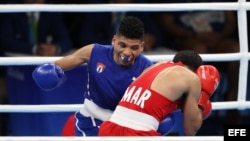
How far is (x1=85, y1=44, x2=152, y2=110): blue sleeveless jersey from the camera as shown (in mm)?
3812

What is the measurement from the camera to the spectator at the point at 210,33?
17.8 ft

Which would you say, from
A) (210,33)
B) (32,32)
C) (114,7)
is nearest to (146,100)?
(114,7)

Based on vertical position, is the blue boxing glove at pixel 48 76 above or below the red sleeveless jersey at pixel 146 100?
above

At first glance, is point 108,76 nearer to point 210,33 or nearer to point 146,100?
point 146,100

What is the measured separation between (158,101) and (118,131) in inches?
9.6

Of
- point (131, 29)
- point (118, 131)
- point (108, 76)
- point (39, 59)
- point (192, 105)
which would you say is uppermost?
point (131, 29)

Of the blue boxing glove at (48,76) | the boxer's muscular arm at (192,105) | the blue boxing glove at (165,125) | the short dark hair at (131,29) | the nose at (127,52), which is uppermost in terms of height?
the short dark hair at (131,29)

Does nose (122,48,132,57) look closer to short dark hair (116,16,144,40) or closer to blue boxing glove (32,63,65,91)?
short dark hair (116,16,144,40)

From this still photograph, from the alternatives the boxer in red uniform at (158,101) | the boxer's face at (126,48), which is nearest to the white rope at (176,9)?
the boxer's face at (126,48)

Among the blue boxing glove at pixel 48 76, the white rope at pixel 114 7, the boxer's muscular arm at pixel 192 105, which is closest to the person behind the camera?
the boxer's muscular arm at pixel 192 105

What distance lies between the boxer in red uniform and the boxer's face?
13cm

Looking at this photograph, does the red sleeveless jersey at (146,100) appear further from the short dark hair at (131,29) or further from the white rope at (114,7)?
the white rope at (114,7)

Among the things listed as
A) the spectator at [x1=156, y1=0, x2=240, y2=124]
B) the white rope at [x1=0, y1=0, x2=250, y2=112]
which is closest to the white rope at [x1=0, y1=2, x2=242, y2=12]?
the white rope at [x1=0, y1=0, x2=250, y2=112]

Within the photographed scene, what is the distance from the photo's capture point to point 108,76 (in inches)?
151
